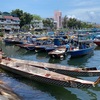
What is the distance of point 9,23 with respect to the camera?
11200 centimetres

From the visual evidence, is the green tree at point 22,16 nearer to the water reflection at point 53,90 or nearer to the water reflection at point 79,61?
the water reflection at point 79,61

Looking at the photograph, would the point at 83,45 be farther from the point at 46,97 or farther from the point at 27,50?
the point at 46,97

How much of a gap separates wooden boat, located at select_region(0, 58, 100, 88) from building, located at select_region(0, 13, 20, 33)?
83535 millimetres

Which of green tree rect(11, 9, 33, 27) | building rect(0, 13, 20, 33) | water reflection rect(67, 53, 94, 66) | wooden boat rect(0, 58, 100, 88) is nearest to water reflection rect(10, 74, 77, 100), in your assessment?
wooden boat rect(0, 58, 100, 88)

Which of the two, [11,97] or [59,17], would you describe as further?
[59,17]

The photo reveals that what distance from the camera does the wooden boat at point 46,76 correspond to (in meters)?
16.0

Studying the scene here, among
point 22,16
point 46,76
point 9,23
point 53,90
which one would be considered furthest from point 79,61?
point 22,16

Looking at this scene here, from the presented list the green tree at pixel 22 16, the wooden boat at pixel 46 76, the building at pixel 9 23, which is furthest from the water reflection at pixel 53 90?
the green tree at pixel 22 16

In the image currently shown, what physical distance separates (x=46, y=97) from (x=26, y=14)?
10214cm

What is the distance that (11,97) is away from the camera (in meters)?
15.3

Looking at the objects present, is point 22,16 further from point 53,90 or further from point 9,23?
point 53,90

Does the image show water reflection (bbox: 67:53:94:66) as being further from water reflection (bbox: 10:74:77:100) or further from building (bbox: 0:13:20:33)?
building (bbox: 0:13:20:33)

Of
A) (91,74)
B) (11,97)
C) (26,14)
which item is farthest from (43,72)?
(26,14)

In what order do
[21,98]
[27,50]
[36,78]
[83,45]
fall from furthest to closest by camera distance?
[27,50] → [83,45] → [36,78] → [21,98]
